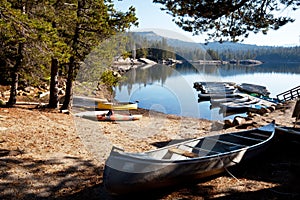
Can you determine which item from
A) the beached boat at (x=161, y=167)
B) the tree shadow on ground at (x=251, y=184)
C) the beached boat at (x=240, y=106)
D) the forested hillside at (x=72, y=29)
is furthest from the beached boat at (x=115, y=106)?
the beached boat at (x=240, y=106)

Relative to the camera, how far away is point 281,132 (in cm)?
745

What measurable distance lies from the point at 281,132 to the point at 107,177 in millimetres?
5530

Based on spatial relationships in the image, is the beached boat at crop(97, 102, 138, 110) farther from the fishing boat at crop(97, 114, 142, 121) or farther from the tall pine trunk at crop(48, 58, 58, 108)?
the tall pine trunk at crop(48, 58, 58, 108)

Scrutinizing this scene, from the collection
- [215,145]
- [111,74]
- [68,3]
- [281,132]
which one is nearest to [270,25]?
[281,132]

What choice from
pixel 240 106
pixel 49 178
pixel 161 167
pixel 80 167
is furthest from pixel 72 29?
pixel 240 106

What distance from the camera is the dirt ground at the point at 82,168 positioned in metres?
4.75

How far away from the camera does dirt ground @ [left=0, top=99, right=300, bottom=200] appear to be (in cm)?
475

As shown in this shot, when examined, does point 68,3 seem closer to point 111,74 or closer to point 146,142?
point 111,74

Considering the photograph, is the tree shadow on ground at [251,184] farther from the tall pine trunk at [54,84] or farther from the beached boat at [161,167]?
the tall pine trunk at [54,84]

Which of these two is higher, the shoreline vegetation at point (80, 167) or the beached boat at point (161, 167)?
the beached boat at point (161, 167)

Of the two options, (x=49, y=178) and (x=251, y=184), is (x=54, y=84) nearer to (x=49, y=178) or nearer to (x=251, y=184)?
(x=49, y=178)

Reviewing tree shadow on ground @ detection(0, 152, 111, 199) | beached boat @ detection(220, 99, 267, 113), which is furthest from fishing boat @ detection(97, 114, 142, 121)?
beached boat @ detection(220, 99, 267, 113)

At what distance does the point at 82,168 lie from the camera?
19.2 ft

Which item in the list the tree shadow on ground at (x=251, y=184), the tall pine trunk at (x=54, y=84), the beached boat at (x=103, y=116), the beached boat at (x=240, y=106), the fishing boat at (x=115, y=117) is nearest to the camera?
the tree shadow on ground at (x=251, y=184)
